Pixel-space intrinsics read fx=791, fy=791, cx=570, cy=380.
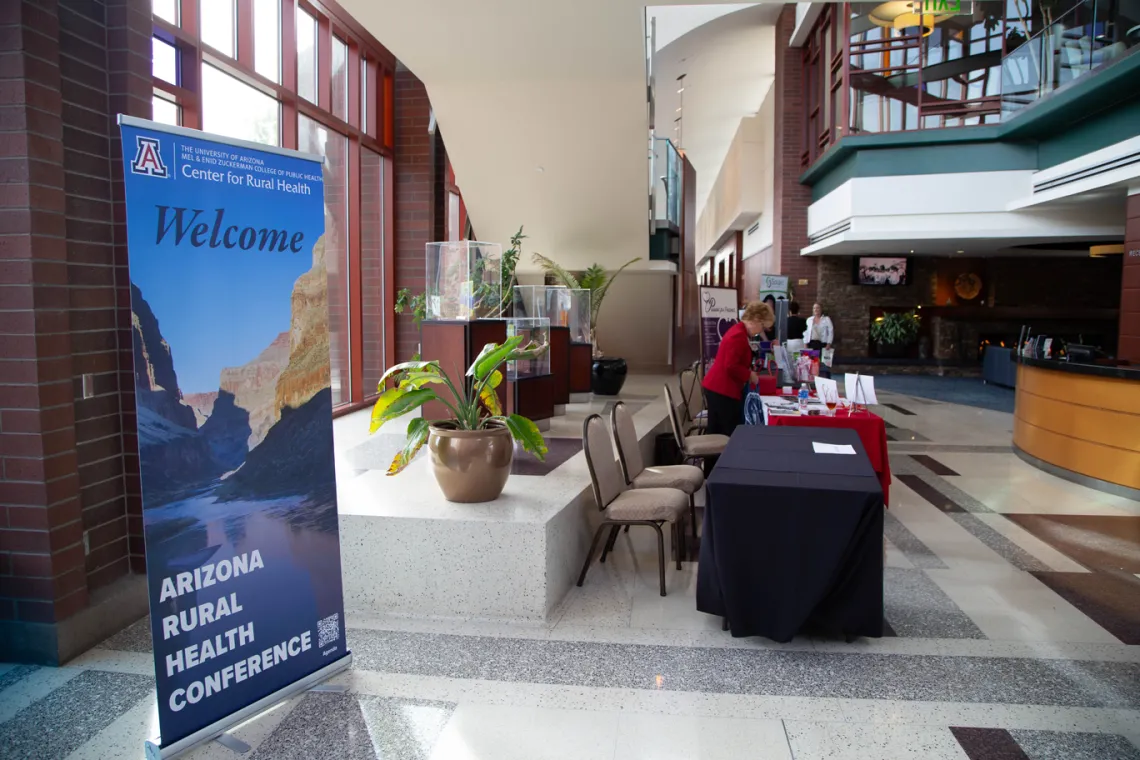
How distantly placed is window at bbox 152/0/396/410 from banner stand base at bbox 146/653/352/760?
2773 millimetres

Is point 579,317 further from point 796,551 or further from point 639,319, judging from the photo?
point 796,551

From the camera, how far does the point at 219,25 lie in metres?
6.41

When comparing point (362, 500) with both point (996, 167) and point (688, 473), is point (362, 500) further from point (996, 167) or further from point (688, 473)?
point (996, 167)

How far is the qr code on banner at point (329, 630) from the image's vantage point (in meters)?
2.92

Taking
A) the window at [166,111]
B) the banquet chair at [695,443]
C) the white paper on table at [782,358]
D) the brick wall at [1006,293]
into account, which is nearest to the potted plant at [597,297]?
the white paper on table at [782,358]

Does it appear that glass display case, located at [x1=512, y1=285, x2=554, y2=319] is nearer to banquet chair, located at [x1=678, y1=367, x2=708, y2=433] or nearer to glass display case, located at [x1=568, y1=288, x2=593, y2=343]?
glass display case, located at [x1=568, y1=288, x2=593, y2=343]

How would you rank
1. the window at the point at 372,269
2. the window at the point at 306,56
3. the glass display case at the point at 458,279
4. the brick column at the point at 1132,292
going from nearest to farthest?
the glass display case at the point at 458,279
the window at the point at 306,56
the brick column at the point at 1132,292
the window at the point at 372,269

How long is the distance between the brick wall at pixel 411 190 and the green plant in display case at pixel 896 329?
10.6m

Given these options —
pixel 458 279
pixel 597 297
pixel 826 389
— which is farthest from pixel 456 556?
pixel 597 297

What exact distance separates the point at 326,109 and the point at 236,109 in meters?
1.81

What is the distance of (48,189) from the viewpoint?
10.2 ft

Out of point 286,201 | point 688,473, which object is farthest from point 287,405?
point 688,473

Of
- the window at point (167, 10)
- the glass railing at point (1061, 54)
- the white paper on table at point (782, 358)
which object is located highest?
the glass railing at point (1061, 54)

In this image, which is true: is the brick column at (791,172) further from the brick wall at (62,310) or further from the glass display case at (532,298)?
the brick wall at (62,310)
